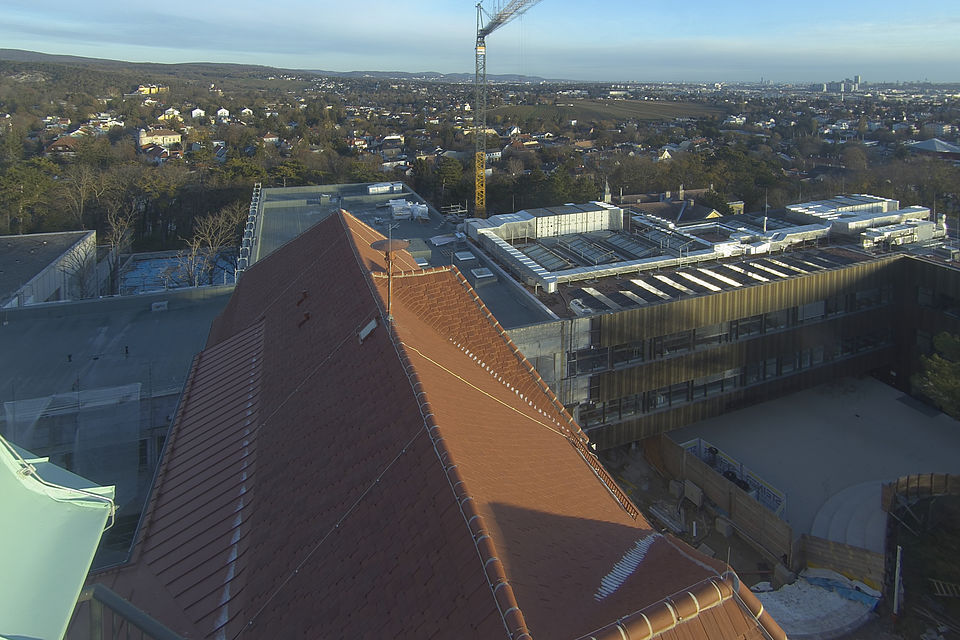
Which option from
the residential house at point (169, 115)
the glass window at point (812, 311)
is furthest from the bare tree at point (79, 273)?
the residential house at point (169, 115)

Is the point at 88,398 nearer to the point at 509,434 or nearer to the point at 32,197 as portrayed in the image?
the point at 509,434

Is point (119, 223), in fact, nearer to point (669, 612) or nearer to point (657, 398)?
point (657, 398)

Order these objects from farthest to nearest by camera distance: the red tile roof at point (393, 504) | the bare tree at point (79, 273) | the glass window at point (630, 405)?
the bare tree at point (79, 273), the glass window at point (630, 405), the red tile roof at point (393, 504)

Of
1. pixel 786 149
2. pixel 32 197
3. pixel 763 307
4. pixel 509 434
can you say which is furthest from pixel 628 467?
pixel 786 149

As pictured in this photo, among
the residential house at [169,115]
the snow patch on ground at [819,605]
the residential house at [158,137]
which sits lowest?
the snow patch on ground at [819,605]

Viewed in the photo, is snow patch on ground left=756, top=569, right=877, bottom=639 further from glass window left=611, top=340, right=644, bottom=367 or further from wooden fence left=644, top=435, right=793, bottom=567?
glass window left=611, top=340, right=644, bottom=367

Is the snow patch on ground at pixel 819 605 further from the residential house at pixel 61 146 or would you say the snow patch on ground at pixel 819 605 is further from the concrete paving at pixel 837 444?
the residential house at pixel 61 146
